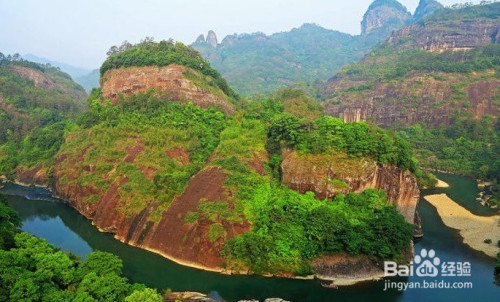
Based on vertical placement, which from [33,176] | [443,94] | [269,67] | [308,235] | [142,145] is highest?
[269,67]

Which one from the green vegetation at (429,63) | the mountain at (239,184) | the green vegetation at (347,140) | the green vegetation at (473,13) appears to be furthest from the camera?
the green vegetation at (473,13)

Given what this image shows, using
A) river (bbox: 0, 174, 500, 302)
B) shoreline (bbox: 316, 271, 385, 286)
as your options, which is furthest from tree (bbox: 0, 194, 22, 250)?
shoreline (bbox: 316, 271, 385, 286)

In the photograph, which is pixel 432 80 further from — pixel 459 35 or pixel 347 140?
pixel 347 140

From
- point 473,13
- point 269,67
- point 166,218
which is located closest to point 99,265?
point 166,218

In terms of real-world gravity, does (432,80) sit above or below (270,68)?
below

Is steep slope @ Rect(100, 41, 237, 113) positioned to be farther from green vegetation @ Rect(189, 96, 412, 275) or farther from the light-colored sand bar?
the light-colored sand bar

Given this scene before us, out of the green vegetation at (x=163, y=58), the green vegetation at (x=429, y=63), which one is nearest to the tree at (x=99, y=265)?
the green vegetation at (x=163, y=58)

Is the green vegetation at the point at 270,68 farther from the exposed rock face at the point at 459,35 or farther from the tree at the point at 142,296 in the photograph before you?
the tree at the point at 142,296

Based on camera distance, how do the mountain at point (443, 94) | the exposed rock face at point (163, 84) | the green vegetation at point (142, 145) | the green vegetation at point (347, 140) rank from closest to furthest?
the green vegetation at point (347, 140)
the green vegetation at point (142, 145)
the exposed rock face at point (163, 84)
the mountain at point (443, 94)
